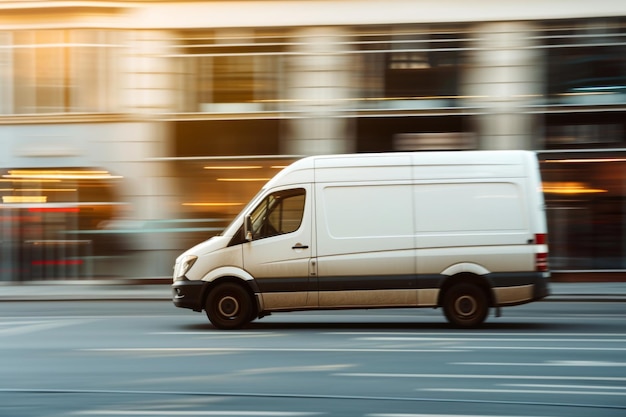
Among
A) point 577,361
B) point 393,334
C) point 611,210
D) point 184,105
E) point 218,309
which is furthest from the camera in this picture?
point 184,105

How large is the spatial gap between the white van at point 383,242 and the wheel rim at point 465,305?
1 centimetres

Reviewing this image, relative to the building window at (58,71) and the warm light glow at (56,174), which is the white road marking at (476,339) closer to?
the warm light glow at (56,174)

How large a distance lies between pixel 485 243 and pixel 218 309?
331 centimetres

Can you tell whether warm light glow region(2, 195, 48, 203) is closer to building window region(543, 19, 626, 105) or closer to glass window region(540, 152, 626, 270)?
glass window region(540, 152, 626, 270)

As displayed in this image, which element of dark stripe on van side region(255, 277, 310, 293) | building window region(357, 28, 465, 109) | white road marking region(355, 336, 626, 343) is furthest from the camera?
building window region(357, 28, 465, 109)

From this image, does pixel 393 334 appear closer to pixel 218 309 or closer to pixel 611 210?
pixel 218 309

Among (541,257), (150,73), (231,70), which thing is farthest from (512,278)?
(150,73)

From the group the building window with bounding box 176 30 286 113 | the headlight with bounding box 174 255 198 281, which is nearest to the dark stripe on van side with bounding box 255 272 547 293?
the headlight with bounding box 174 255 198 281

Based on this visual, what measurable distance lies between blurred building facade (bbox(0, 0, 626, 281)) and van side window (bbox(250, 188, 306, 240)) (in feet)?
33.2

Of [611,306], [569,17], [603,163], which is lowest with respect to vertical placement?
[611,306]

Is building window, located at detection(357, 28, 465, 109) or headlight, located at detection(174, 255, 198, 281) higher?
building window, located at detection(357, 28, 465, 109)

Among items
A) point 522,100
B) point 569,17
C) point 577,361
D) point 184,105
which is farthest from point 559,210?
point 577,361

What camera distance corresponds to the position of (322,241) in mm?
11859

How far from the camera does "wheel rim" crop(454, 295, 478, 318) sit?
38.3ft
